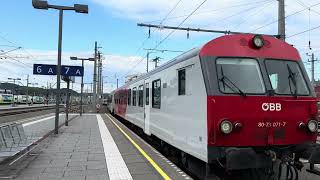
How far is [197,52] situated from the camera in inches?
336

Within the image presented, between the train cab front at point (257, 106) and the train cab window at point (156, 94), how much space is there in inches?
188

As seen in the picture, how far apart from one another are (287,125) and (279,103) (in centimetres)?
40

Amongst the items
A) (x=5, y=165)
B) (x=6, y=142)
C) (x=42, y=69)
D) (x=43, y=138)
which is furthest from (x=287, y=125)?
(x=42, y=69)

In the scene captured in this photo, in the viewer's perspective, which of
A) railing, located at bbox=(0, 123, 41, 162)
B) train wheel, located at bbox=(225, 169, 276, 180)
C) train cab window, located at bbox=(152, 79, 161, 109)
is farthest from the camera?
train cab window, located at bbox=(152, 79, 161, 109)

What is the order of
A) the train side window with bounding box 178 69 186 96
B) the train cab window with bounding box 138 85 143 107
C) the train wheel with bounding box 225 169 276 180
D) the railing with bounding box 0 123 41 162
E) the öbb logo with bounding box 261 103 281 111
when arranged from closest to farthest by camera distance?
the train wheel with bounding box 225 169 276 180
the öbb logo with bounding box 261 103 281 111
the train side window with bounding box 178 69 186 96
the railing with bounding box 0 123 41 162
the train cab window with bounding box 138 85 143 107

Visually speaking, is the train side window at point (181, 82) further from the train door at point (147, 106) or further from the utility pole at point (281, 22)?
the utility pole at point (281, 22)

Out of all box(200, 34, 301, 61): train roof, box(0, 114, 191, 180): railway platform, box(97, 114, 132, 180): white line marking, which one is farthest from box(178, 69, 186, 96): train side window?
box(97, 114, 132, 180): white line marking

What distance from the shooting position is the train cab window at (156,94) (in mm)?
13039

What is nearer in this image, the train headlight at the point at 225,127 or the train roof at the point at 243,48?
the train headlight at the point at 225,127

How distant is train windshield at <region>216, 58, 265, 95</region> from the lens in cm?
803

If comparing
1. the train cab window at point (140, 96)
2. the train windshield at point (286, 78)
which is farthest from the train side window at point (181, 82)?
the train cab window at point (140, 96)

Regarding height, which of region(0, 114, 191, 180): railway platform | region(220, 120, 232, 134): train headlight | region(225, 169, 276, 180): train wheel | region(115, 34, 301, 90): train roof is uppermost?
region(115, 34, 301, 90): train roof

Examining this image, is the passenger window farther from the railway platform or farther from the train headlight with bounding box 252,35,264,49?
the railway platform

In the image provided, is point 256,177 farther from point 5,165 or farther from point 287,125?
point 5,165
